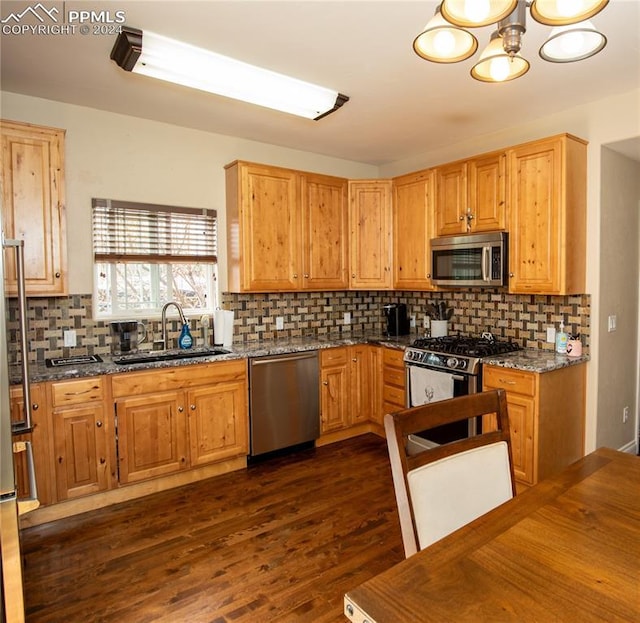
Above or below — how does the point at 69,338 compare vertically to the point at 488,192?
below

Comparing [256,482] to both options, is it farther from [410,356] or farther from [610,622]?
[610,622]

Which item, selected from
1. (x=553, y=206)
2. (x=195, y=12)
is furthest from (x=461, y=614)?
(x=553, y=206)

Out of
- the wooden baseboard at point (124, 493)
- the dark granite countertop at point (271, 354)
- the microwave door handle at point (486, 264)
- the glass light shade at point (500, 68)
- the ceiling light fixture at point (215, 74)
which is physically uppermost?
the ceiling light fixture at point (215, 74)

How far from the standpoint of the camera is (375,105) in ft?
10.1

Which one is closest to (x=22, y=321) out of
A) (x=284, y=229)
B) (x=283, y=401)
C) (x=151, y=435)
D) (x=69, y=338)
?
(x=69, y=338)

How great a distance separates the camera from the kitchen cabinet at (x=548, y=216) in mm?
2949

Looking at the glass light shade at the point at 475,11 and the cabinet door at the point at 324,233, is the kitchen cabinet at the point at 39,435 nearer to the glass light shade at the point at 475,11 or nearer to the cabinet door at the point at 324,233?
the cabinet door at the point at 324,233

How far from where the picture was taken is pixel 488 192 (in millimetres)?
3383

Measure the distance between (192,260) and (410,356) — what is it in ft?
6.37

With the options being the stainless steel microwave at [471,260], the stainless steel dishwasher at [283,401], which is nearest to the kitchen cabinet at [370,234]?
the stainless steel microwave at [471,260]

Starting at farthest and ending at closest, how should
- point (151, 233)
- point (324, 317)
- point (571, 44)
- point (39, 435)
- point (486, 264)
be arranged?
point (324, 317) < point (151, 233) < point (486, 264) < point (39, 435) < point (571, 44)

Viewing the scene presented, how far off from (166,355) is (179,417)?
49 centimetres

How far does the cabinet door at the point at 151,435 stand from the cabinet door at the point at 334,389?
3.94 feet

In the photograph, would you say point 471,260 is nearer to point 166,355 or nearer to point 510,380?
point 510,380
